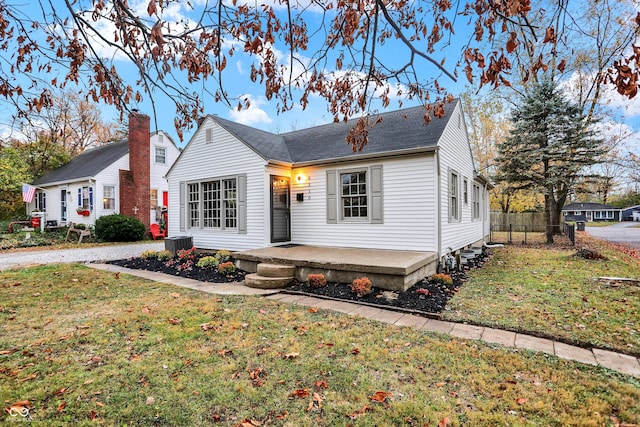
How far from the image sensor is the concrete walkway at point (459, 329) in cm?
326

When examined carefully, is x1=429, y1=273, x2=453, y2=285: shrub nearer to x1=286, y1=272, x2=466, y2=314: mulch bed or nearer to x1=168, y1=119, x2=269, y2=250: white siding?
x1=286, y1=272, x2=466, y2=314: mulch bed

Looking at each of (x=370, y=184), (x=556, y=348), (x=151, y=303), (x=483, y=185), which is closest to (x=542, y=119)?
(x=483, y=185)

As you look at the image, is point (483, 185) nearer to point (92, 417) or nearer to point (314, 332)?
point (314, 332)

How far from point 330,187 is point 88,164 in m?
17.1

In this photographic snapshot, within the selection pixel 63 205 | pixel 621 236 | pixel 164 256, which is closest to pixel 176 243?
pixel 164 256

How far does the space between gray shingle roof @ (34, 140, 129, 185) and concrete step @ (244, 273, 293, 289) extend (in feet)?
46.8

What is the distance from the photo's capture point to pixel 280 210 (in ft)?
31.6

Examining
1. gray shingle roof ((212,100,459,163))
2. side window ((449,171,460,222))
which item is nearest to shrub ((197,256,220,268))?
gray shingle roof ((212,100,459,163))

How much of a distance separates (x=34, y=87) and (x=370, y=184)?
21.8 feet

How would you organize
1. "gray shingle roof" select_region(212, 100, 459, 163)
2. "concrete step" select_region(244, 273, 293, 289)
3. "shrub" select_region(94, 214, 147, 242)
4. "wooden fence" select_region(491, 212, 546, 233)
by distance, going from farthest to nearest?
1. "wooden fence" select_region(491, 212, 546, 233)
2. "shrub" select_region(94, 214, 147, 242)
3. "gray shingle roof" select_region(212, 100, 459, 163)
4. "concrete step" select_region(244, 273, 293, 289)

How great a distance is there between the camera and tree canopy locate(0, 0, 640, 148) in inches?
118

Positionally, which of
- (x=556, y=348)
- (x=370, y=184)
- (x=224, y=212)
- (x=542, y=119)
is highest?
(x=542, y=119)

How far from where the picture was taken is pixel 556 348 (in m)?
3.54

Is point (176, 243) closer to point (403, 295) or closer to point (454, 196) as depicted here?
point (403, 295)
